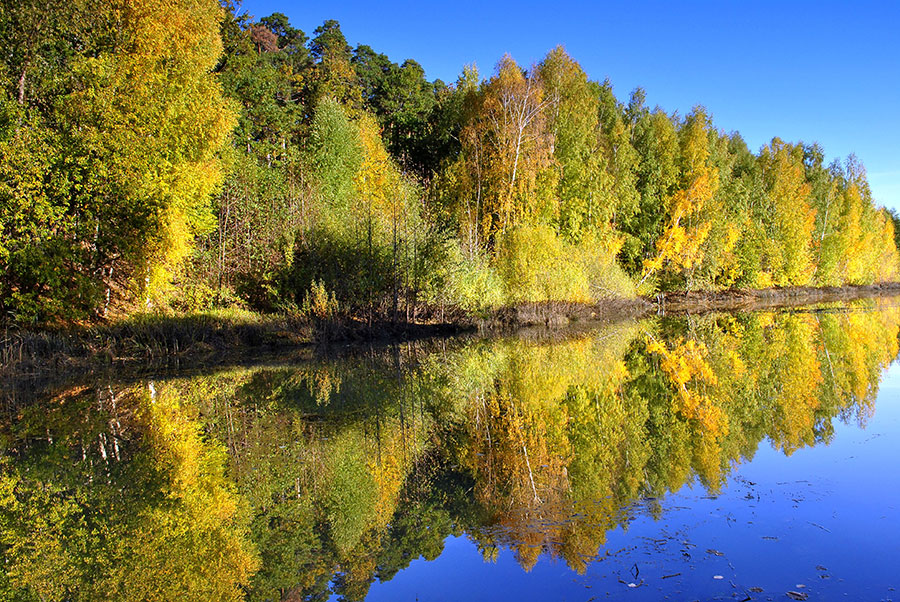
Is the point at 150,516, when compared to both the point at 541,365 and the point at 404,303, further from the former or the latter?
the point at 404,303

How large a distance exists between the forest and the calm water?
5.86 m

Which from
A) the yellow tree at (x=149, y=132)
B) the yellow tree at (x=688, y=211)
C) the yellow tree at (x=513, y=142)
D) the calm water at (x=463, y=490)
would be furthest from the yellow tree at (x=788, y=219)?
the yellow tree at (x=149, y=132)

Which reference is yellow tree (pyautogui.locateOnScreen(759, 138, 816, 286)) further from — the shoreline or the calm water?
the calm water

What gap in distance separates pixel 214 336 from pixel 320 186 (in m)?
10.8

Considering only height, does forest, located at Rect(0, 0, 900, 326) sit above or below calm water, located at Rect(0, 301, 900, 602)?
above

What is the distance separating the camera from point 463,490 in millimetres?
5723

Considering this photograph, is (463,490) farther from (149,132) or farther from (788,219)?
(788,219)

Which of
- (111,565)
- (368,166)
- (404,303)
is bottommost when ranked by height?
(111,565)

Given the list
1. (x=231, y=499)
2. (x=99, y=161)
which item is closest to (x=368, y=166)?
(x=99, y=161)

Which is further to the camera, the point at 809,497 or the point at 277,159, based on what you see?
the point at 277,159

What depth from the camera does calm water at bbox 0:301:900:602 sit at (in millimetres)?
4078

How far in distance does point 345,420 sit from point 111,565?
4.31 metres

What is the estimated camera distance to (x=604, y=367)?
41.4 feet

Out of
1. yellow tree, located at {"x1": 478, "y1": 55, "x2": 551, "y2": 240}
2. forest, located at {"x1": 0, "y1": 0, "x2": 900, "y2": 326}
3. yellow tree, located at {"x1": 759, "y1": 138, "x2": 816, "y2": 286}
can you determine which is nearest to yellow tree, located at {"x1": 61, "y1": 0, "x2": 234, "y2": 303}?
forest, located at {"x1": 0, "y1": 0, "x2": 900, "y2": 326}
